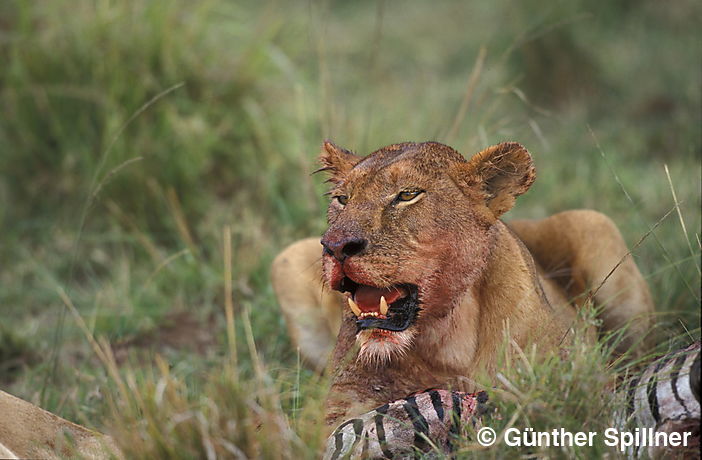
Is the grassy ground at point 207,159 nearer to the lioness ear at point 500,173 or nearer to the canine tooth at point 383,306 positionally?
the canine tooth at point 383,306

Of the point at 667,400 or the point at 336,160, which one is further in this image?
the point at 336,160

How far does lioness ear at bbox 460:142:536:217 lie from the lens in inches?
104

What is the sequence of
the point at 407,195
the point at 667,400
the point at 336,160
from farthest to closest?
the point at 336,160
the point at 407,195
the point at 667,400

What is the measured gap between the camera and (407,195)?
8.48 feet

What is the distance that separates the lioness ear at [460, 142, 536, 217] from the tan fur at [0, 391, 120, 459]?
1.26 metres

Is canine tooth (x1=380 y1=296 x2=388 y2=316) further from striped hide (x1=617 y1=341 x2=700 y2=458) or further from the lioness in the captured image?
striped hide (x1=617 y1=341 x2=700 y2=458)

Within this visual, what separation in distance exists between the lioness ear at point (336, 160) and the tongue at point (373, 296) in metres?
0.53

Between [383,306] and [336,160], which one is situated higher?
[336,160]

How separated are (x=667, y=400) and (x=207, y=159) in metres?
3.71

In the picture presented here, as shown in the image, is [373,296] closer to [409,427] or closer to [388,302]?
[388,302]

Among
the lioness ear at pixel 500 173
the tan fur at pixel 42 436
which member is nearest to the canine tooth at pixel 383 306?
the lioness ear at pixel 500 173

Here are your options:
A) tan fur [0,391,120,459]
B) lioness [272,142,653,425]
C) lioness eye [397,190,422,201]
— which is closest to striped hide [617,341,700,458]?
lioness [272,142,653,425]

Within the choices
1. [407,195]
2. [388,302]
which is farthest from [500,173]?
[388,302]

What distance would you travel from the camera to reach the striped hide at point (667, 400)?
231 centimetres
